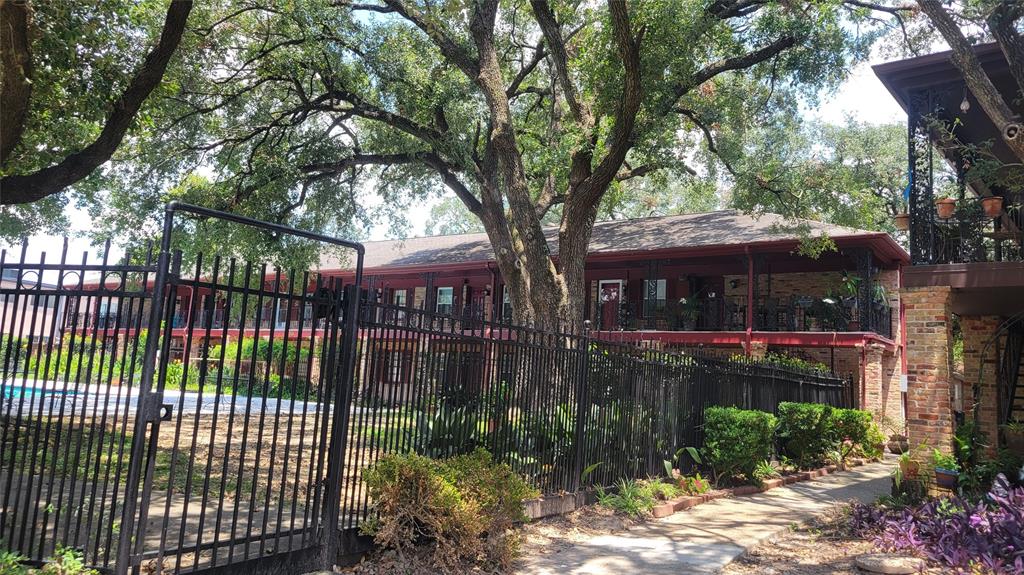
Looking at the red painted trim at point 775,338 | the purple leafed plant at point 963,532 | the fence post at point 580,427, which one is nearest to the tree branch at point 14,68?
the fence post at point 580,427

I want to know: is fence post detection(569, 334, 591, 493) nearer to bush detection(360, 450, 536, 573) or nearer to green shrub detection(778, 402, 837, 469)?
bush detection(360, 450, 536, 573)

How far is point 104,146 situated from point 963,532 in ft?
29.7

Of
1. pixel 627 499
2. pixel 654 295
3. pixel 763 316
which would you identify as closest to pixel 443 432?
pixel 627 499

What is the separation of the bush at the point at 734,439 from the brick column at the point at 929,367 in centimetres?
196

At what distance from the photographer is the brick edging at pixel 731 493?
332 inches

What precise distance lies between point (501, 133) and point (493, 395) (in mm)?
7411

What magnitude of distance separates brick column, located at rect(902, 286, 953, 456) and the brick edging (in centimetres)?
233

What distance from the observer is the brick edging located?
8.44 meters

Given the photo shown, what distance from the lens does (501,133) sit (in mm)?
13164

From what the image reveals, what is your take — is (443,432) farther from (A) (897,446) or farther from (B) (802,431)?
(A) (897,446)

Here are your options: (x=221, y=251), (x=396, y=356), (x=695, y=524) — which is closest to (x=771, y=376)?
(x=695, y=524)

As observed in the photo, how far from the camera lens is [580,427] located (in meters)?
8.00

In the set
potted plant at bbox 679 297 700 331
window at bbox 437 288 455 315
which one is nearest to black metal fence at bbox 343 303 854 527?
potted plant at bbox 679 297 700 331

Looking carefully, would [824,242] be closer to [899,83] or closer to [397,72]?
[899,83]
